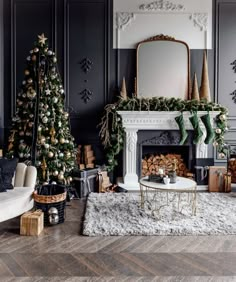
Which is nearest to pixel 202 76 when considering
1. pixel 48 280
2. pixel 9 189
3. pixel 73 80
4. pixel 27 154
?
pixel 73 80

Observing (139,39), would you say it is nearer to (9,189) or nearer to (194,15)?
(194,15)

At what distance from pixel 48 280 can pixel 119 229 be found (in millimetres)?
1193

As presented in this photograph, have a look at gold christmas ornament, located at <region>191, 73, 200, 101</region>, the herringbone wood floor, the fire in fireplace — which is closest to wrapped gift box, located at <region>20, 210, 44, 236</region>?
the herringbone wood floor

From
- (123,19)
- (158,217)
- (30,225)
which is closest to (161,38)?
(123,19)

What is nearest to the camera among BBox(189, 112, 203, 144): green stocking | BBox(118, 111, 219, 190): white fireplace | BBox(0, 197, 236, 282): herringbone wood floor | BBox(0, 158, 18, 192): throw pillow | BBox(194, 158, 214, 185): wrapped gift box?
BBox(0, 197, 236, 282): herringbone wood floor

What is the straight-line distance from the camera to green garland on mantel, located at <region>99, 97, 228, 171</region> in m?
5.58

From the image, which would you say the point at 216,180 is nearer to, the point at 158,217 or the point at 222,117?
the point at 222,117

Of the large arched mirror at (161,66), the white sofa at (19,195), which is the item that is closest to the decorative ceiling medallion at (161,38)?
the large arched mirror at (161,66)

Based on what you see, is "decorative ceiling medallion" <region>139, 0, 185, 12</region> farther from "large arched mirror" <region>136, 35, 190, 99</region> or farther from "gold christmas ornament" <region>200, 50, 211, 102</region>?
"gold christmas ornament" <region>200, 50, 211, 102</region>

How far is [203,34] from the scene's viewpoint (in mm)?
5922

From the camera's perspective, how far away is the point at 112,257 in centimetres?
300

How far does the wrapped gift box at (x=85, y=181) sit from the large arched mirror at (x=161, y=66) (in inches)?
66.4

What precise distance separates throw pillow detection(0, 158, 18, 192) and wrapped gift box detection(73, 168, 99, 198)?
143cm

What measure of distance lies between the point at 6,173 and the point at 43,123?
48.9 inches
